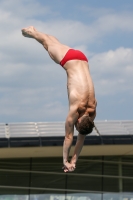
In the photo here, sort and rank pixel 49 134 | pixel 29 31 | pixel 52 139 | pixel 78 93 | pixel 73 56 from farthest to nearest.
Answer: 1. pixel 49 134
2. pixel 52 139
3. pixel 29 31
4. pixel 73 56
5. pixel 78 93

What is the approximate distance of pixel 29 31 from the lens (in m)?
11.3

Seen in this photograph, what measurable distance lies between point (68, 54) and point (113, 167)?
14.7 m

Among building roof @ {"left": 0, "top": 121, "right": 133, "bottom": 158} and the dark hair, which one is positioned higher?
building roof @ {"left": 0, "top": 121, "right": 133, "bottom": 158}

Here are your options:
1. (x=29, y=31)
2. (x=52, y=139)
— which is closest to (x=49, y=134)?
(x=52, y=139)

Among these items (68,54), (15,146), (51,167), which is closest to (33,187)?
(51,167)

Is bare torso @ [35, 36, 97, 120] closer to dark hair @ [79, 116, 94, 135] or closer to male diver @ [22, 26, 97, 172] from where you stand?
male diver @ [22, 26, 97, 172]

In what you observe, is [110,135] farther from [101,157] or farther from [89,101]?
[89,101]

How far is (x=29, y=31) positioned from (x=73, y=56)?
1.51 meters

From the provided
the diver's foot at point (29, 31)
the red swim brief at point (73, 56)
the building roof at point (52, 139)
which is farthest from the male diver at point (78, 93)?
the building roof at point (52, 139)

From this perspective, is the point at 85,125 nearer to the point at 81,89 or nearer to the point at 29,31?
the point at 81,89

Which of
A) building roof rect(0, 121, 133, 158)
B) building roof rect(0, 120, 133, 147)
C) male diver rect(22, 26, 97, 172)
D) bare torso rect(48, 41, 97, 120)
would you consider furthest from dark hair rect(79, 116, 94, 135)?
building roof rect(0, 120, 133, 147)

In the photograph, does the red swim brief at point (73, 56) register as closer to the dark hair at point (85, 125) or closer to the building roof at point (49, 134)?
the dark hair at point (85, 125)

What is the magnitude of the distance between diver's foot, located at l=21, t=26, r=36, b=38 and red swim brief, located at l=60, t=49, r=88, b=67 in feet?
4.01

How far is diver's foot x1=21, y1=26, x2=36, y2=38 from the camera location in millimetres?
11195
